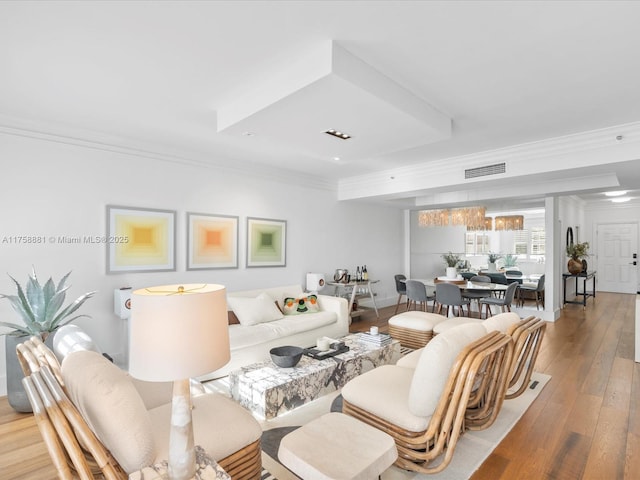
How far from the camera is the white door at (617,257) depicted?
912 cm

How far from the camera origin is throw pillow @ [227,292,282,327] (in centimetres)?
425

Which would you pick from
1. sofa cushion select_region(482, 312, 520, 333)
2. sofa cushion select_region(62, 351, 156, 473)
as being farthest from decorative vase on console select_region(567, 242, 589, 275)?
sofa cushion select_region(62, 351, 156, 473)

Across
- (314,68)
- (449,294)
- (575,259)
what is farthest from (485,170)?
(575,259)

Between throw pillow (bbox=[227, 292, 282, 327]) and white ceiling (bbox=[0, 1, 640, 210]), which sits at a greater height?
white ceiling (bbox=[0, 1, 640, 210])

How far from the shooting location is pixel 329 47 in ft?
6.83

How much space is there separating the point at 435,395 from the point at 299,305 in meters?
3.16

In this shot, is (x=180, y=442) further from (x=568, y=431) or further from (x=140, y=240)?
(x=140, y=240)

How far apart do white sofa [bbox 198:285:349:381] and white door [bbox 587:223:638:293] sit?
880 centimetres

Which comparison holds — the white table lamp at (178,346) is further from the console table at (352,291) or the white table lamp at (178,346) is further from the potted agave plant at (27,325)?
the console table at (352,291)

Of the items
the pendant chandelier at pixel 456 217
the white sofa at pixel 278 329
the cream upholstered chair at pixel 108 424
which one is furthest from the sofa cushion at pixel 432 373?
the pendant chandelier at pixel 456 217

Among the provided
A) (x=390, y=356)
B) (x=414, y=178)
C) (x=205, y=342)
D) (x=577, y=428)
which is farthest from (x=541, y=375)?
(x=205, y=342)

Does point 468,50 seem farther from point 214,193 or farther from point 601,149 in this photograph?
point 214,193

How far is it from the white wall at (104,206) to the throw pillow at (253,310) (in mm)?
654

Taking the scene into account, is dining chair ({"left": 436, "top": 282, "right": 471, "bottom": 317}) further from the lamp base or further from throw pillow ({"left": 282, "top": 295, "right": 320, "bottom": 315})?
the lamp base
